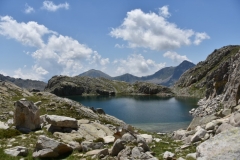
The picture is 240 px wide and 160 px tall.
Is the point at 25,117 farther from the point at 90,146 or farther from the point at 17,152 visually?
the point at 90,146

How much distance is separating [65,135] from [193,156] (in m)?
16.1

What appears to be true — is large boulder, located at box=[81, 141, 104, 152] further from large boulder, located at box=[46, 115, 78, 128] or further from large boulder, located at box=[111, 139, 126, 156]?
large boulder, located at box=[46, 115, 78, 128]

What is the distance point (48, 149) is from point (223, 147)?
1304cm

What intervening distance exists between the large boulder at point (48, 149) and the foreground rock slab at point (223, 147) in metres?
11.8

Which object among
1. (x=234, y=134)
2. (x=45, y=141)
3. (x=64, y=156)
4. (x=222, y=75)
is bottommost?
(x=64, y=156)

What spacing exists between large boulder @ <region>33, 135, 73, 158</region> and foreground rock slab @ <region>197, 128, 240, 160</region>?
38.6 ft

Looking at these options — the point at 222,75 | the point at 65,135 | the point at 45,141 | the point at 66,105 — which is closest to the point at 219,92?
the point at 222,75

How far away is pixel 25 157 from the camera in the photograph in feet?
60.1

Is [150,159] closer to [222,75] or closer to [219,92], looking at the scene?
[219,92]

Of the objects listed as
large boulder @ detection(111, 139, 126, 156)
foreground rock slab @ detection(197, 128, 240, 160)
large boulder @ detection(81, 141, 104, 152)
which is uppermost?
foreground rock slab @ detection(197, 128, 240, 160)

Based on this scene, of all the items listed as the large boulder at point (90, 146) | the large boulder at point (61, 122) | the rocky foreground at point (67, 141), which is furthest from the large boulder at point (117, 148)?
the large boulder at point (61, 122)

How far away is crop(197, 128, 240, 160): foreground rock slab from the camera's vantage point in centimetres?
1009

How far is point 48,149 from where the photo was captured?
60.3ft

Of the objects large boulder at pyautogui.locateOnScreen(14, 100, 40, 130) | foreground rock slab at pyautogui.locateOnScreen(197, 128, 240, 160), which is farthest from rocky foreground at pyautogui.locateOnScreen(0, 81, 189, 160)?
foreground rock slab at pyautogui.locateOnScreen(197, 128, 240, 160)
